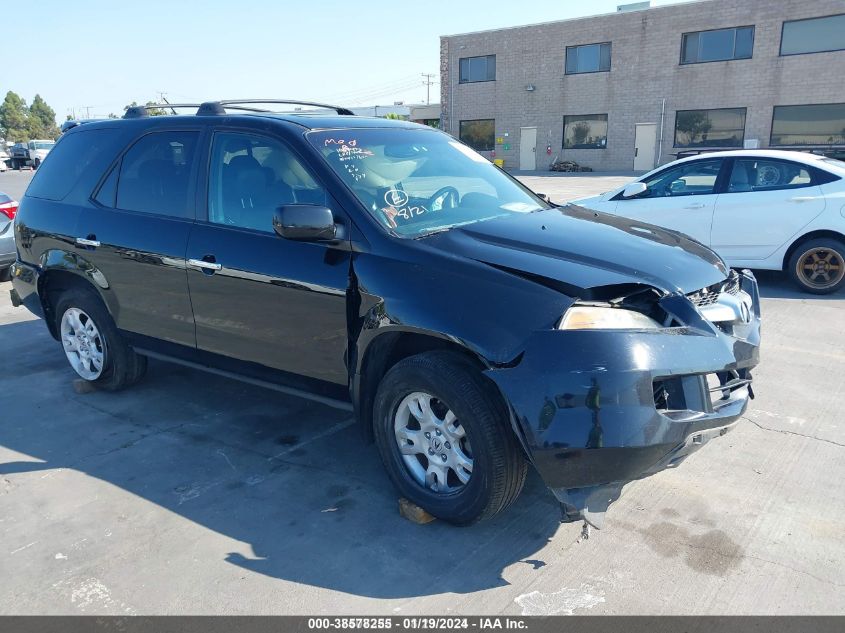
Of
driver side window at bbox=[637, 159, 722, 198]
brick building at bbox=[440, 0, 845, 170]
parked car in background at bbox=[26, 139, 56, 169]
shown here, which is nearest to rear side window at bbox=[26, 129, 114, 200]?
driver side window at bbox=[637, 159, 722, 198]

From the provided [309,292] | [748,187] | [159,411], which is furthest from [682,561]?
[748,187]

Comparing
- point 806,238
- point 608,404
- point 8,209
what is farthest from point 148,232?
point 806,238

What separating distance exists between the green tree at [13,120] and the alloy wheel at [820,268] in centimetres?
11779

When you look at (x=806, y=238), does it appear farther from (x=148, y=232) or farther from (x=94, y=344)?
(x=94, y=344)

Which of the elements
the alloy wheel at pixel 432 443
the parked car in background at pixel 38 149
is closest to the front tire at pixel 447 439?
the alloy wheel at pixel 432 443

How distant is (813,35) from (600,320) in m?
34.6

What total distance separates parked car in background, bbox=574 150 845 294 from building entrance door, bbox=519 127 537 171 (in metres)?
32.3

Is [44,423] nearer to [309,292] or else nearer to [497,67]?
[309,292]

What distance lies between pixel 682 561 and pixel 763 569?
0.34 metres

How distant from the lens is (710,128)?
33.7m

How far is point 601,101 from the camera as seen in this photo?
36.2 m

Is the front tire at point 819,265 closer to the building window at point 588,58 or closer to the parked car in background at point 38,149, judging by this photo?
the building window at point 588,58

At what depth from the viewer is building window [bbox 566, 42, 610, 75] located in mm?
35688

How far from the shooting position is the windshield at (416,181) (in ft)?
11.9
